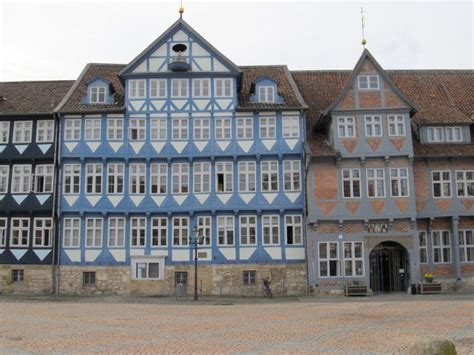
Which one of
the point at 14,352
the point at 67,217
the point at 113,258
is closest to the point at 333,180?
the point at 113,258

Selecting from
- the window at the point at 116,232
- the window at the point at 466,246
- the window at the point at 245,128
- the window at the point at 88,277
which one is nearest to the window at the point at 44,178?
the window at the point at 116,232

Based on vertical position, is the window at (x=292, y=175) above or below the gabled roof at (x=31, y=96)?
below

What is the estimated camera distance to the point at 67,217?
34156 mm

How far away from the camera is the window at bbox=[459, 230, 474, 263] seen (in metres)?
33.3

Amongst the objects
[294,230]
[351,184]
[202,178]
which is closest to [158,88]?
[202,178]

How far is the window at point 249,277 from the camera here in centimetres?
3347

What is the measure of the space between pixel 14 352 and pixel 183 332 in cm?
503

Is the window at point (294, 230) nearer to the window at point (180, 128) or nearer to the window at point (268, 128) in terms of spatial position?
the window at point (268, 128)

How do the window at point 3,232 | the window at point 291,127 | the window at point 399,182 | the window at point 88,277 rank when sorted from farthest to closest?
the window at point 3,232 → the window at point 291,127 → the window at point 88,277 → the window at point 399,182

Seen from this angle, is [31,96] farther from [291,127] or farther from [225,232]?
[291,127]

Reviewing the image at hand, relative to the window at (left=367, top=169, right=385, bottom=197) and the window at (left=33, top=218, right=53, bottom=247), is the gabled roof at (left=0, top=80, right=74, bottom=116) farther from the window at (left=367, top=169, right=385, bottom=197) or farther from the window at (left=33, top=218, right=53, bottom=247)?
the window at (left=367, top=169, right=385, bottom=197)

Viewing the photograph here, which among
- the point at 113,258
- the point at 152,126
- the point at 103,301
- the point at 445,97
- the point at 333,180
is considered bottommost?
the point at 103,301

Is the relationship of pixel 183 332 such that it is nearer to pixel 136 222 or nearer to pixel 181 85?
pixel 136 222

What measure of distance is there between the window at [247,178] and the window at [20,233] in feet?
45.5
